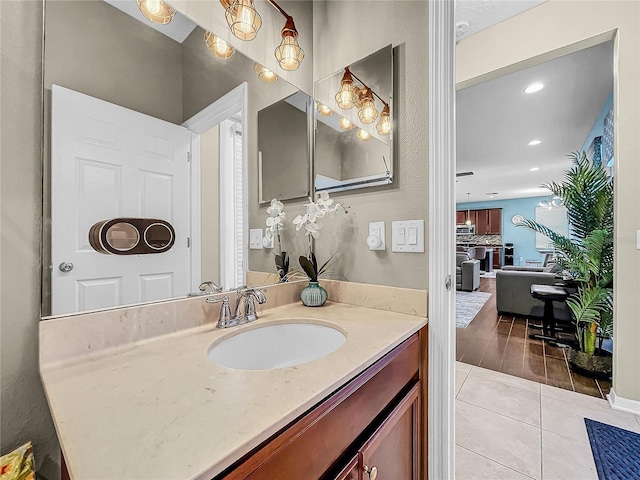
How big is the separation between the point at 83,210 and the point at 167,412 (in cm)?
59

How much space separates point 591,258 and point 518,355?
41.5 inches

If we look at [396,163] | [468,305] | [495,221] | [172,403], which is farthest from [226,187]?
[495,221]

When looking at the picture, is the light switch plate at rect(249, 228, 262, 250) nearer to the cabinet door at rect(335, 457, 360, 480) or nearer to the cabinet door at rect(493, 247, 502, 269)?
the cabinet door at rect(335, 457, 360, 480)

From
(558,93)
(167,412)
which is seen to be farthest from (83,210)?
(558,93)

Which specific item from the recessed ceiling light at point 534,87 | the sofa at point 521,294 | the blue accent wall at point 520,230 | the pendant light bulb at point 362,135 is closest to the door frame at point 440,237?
the pendant light bulb at point 362,135

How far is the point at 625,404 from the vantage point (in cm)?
182

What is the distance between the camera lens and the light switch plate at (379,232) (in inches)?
46.1

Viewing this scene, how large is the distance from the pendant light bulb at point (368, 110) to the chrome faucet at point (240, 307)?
89 centimetres

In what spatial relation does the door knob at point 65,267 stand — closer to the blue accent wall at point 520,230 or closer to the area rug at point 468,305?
the area rug at point 468,305

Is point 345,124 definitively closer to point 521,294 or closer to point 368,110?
point 368,110

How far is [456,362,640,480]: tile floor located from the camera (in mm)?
1371

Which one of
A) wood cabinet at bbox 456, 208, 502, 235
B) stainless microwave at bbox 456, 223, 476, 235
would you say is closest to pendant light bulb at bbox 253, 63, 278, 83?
wood cabinet at bbox 456, 208, 502, 235

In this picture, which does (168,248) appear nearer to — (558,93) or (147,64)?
(147,64)

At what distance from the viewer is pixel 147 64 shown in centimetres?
87
